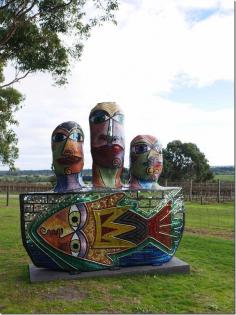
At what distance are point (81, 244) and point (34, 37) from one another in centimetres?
718

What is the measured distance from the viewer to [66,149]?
9.07 m

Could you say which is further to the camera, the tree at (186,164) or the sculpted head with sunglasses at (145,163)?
the tree at (186,164)

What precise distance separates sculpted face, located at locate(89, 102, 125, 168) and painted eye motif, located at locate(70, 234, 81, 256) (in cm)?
165

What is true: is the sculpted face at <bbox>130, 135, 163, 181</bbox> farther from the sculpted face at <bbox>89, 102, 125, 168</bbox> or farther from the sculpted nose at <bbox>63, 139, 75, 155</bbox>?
the sculpted nose at <bbox>63, 139, 75, 155</bbox>

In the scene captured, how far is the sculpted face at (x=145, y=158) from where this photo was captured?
970cm

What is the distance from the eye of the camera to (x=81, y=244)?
29.5ft

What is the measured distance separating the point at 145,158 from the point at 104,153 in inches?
37.4

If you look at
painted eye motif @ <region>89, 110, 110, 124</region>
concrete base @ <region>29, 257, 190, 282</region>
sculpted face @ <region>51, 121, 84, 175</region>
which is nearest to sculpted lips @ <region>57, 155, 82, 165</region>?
sculpted face @ <region>51, 121, 84, 175</region>

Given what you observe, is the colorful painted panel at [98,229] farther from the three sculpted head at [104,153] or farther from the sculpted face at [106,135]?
the sculpted face at [106,135]

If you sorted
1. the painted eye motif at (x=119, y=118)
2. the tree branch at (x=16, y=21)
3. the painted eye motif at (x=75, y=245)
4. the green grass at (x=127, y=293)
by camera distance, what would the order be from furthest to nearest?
the tree branch at (x=16, y=21) → the painted eye motif at (x=119, y=118) → the painted eye motif at (x=75, y=245) → the green grass at (x=127, y=293)

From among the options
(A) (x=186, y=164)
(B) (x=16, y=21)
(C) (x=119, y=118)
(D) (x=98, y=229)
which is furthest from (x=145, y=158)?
(A) (x=186, y=164)

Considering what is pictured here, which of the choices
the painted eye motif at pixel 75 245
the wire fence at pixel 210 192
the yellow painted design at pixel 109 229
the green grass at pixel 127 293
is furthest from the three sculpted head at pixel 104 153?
the wire fence at pixel 210 192

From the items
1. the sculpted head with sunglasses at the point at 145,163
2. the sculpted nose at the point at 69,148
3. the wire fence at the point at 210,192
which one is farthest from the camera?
the wire fence at the point at 210,192

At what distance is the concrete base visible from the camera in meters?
8.84
